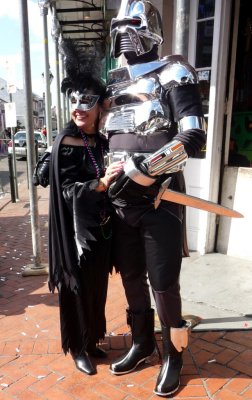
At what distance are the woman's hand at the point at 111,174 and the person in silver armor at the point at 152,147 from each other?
48 mm

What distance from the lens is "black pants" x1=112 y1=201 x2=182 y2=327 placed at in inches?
80.1

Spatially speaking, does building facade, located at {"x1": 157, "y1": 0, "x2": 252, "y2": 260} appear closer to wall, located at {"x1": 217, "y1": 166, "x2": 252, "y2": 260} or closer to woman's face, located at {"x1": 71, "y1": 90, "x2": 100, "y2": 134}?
wall, located at {"x1": 217, "y1": 166, "x2": 252, "y2": 260}

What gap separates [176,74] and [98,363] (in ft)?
6.02

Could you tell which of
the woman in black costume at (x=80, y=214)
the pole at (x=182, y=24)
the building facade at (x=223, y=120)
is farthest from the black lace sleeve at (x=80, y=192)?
Result: the building facade at (x=223, y=120)

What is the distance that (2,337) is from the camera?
2797 mm

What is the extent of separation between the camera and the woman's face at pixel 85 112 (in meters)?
2.11

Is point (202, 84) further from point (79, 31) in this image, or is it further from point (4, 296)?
point (79, 31)

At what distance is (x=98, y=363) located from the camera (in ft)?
8.08

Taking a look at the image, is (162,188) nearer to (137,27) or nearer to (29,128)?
(137,27)

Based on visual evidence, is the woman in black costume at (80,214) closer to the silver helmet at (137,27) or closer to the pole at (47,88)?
the silver helmet at (137,27)

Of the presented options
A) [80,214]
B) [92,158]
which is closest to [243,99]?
[92,158]

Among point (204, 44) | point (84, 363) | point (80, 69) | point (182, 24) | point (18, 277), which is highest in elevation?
point (204, 44)

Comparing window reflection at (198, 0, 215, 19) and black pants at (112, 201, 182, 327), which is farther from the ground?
window reflection at (198, 0, 215, 19)

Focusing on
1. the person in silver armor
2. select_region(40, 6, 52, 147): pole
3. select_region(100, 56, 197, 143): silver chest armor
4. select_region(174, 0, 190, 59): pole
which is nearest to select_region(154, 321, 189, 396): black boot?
the person in silver armor
